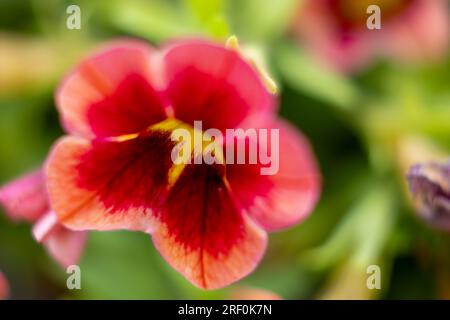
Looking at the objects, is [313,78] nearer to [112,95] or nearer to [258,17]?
[258,17]

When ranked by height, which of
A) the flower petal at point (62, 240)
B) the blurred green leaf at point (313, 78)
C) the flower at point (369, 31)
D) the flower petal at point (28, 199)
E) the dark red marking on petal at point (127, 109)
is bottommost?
the flower petal at point (62, 240)

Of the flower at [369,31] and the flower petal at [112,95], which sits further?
the flower at [369,31]

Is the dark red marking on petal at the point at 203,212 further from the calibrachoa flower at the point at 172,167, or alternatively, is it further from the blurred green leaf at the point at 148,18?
the blurred green leaf at the point at 148,18

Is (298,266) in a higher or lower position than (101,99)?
lower

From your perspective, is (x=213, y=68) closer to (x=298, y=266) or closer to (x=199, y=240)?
(x=199, y=240)

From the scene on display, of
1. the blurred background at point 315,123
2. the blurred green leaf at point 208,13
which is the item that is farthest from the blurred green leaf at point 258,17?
the blurred green leaf at point 208,13

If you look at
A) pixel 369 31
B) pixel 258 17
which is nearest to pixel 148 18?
pixel 258 17
